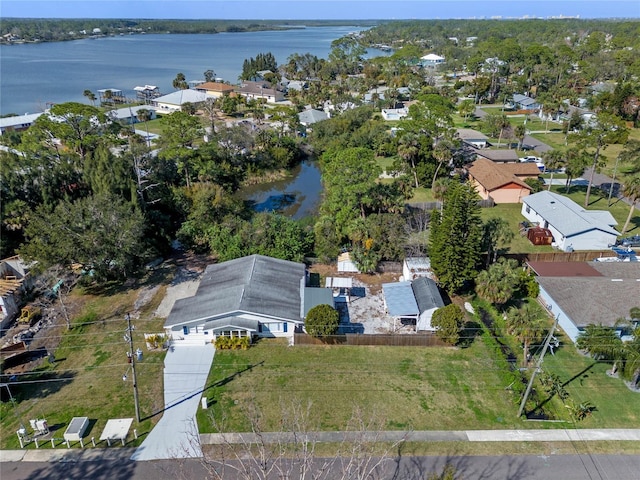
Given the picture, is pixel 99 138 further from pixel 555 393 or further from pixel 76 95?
pixel 76 95

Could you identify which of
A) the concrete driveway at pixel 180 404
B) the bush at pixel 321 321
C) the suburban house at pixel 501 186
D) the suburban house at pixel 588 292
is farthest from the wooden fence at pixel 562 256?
the concrete driveway at pixel 180 404

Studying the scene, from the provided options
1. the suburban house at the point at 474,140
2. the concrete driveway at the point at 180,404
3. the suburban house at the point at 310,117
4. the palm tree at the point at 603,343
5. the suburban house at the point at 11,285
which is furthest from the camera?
the suburban house at the point at 310,117

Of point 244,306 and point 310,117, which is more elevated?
point 310,117

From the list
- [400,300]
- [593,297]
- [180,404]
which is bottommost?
[180,404]

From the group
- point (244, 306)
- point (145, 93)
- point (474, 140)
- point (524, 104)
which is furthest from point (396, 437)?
point (145, 93)

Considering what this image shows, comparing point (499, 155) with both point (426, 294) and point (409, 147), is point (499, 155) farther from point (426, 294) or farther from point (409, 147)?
point (426, 294)

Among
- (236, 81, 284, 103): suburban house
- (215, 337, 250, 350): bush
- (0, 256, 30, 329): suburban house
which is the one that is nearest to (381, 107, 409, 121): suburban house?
(236, 81, 284, 103): suburban house

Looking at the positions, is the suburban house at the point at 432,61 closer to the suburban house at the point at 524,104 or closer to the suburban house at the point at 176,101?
the suburban house at the point at 524,104
